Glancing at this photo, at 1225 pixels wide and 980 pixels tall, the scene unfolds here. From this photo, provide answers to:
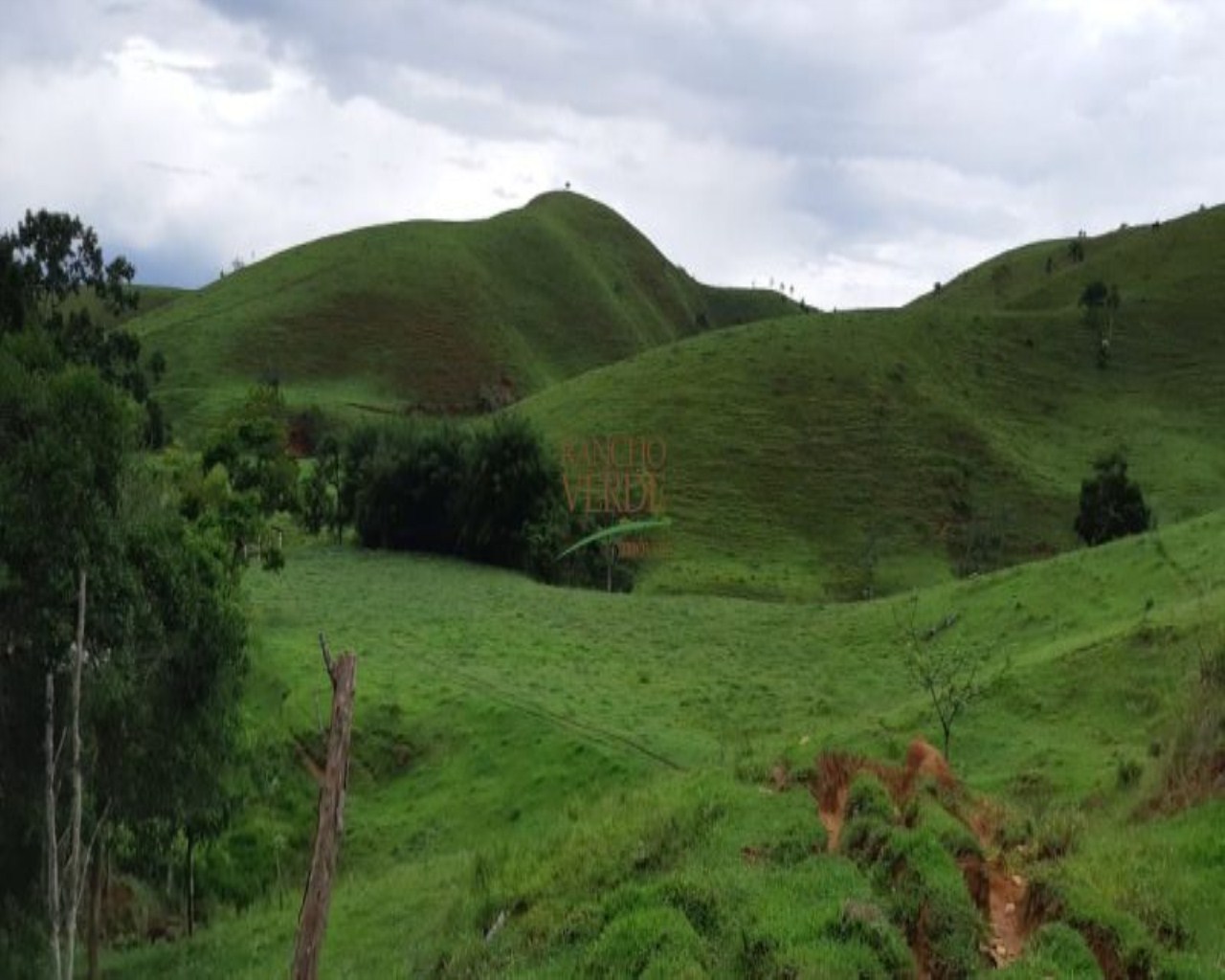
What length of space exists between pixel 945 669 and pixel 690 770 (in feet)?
50.8

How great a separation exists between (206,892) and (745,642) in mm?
22390

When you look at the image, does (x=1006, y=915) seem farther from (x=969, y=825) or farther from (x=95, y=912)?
(x=95, y=912)

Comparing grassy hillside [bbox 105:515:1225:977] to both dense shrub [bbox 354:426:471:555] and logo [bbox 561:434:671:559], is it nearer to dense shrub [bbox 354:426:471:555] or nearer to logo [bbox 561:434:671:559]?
dense shrub [bbox 354:426:471:555]

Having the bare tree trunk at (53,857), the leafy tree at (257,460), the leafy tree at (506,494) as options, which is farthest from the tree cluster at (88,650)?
the leafy tree at (506,494)

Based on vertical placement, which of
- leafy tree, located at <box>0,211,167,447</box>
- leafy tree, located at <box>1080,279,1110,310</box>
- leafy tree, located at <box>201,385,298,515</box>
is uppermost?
leafy tree, located at <box>1080,279,1110,310</box>

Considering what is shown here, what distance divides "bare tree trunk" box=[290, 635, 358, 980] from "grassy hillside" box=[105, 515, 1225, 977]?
229 centimetres

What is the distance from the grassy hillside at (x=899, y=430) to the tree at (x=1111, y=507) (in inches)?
384

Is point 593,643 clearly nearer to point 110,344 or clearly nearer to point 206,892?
point 206,892

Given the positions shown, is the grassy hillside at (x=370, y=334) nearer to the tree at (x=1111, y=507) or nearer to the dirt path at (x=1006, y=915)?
the tree at (x=1111, y=507)

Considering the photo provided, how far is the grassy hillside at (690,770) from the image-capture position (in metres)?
14.2

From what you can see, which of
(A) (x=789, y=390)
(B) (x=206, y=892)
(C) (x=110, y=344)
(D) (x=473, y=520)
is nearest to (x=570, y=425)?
(A) (x=789, y=390)

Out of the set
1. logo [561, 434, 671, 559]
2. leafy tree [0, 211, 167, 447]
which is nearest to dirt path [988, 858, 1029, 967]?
leafy tree [0, 211, 167, 447]

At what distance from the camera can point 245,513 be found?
5112 cm

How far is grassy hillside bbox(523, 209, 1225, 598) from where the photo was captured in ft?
294
